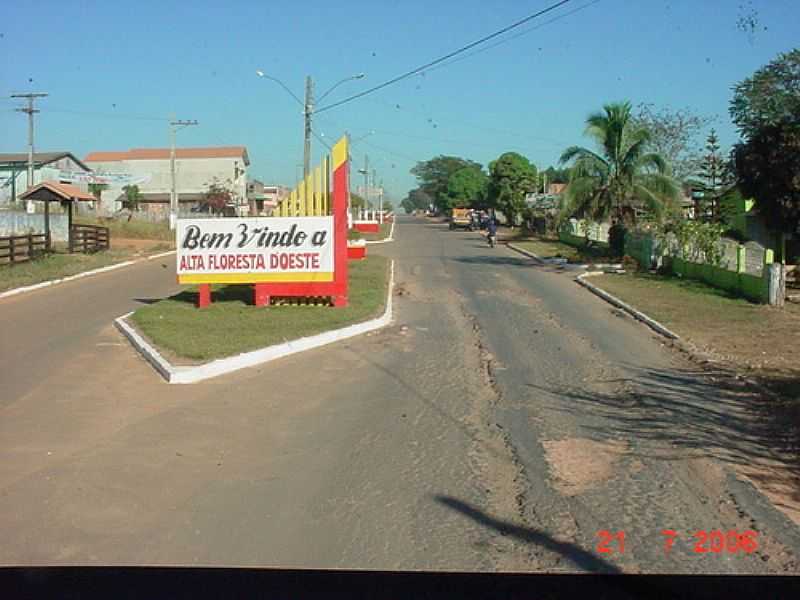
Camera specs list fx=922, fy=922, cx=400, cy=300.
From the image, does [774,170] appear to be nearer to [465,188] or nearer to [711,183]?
[711,183]

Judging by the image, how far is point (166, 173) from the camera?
101 m

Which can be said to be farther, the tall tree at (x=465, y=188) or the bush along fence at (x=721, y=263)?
the tall tree at (x=465, y=188)

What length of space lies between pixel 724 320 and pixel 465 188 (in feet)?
341

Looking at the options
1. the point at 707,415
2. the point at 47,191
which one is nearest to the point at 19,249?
the point at 47,191

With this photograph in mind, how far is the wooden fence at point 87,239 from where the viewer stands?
36812 mm

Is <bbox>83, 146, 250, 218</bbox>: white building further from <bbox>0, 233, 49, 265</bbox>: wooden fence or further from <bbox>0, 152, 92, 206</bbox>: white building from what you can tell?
<bbox>0, 233, 49, 265</bbox>: wooden fence

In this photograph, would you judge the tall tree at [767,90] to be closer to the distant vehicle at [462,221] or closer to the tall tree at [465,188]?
the distant vehicle at [462,221]

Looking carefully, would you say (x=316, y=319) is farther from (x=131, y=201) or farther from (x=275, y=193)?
(x=275, y=193)

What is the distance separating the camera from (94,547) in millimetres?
5898

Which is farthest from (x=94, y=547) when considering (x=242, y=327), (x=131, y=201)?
(x=131, y=201)

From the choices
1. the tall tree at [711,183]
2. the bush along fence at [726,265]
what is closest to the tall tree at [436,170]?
the tall tree at [711,183]

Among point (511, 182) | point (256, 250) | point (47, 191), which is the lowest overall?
point (256, 250)

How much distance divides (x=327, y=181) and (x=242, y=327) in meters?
4.62

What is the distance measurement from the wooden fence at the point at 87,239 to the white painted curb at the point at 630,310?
66.8 ft
